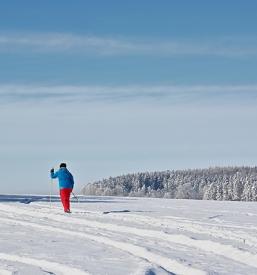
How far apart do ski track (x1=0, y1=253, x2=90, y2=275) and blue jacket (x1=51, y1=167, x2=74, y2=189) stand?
37.3ft

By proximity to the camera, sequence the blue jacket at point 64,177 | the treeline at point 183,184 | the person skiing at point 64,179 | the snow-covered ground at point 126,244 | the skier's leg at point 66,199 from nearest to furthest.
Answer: the snow-covered ground at point 126,244 → the skier's leg at point 66,199 → the person skiing at point 64,179 → the blue jacket at point 64,177 → the treeline at point 183,184

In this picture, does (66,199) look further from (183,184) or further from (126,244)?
(183,184)

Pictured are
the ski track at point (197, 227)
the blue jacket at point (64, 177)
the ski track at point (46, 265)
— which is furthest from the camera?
the blue jacket at point (64, 177)

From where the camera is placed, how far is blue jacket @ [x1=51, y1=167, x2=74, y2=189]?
23609 millimetres

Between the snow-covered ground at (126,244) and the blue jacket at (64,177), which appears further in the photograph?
the blue jacket at (64,177)

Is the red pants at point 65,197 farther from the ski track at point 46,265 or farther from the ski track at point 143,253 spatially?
the ski track at point 46,265

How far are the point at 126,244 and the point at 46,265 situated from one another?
2698mm

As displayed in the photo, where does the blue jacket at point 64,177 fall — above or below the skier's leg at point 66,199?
above

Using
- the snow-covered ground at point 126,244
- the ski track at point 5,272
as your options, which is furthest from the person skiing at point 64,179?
the ski track at point 5,272

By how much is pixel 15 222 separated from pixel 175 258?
24.6 ft

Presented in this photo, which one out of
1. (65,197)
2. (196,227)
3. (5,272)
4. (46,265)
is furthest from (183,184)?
(5,272)

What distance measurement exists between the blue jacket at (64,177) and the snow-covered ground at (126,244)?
2.90 metres

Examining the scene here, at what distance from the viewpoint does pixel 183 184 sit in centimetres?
11119

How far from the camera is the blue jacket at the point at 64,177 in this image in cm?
2361
